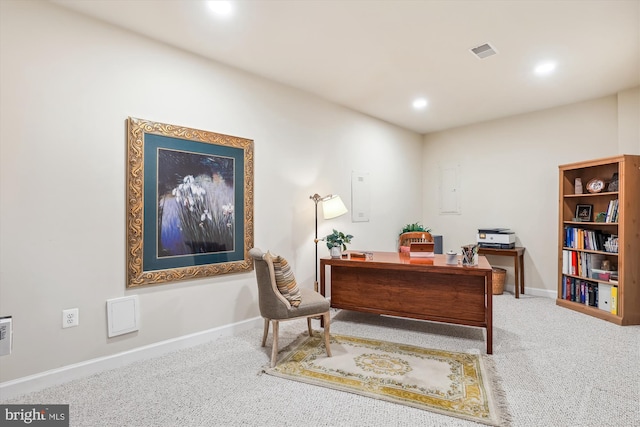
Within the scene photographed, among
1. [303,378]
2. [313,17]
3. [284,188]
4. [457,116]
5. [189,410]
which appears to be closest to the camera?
[189,410]

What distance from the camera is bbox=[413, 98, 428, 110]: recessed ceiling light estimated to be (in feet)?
13.8

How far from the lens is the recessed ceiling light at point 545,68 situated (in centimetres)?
320

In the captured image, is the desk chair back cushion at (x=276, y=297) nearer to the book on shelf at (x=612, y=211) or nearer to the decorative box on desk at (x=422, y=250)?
the decorative box on desk at (x=422, y=250)

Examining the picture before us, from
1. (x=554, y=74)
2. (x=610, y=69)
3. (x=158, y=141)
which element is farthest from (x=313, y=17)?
(x=610, y=69)

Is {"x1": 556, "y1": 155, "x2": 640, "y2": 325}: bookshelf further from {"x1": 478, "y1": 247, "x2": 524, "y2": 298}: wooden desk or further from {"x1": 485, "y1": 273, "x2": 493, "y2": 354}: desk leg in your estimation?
{"x1": 485, "y1": 273, "x2": 493, "y2": 354}: desk leg

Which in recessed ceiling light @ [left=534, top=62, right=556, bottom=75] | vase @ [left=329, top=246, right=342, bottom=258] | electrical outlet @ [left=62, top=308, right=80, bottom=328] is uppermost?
recessed ceiling light @ [left=534, top=62, right=556, bottom=75]

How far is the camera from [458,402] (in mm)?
1985

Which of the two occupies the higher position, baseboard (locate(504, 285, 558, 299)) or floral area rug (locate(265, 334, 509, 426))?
baseboard (locate(504, 285, 558, 299))

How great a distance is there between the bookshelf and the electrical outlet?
196 inches

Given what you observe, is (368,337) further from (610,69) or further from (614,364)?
(610,69)

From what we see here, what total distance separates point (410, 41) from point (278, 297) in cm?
238

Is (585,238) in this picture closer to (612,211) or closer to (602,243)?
(602,243)

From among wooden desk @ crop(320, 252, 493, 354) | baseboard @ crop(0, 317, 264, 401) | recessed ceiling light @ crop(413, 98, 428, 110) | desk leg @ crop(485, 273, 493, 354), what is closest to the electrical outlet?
baseboard @ crop(0, 317, 264, 401)

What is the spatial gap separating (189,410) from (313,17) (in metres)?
2.77
